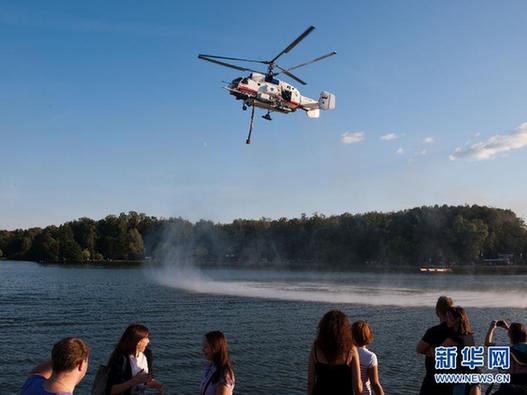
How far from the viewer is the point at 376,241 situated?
576 ft

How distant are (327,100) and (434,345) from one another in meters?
27.4

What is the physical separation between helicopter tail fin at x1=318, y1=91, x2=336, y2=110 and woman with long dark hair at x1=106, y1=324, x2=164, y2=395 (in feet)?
92.1

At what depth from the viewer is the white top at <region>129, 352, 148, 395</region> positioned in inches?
255

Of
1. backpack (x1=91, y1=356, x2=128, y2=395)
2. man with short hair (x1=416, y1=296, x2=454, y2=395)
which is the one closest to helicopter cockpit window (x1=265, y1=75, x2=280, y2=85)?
man with short hair (x1=416, y1=296, x2=454, y2=395)

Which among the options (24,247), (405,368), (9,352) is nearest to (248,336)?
(405,368)

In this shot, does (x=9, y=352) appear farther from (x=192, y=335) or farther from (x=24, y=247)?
(x=24, y=247)

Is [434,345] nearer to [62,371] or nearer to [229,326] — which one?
[62,371]

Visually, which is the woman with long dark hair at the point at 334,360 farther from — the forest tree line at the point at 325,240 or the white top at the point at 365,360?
the forest tree line at the point at 325,240

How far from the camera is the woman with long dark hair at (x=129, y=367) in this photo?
629 cm

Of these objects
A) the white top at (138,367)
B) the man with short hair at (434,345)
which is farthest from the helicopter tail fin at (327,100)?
the white top at (138,367)

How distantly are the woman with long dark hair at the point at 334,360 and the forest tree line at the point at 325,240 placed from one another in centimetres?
15041

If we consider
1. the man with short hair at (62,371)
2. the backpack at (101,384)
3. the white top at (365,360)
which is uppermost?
the man with short hair at (62,371)

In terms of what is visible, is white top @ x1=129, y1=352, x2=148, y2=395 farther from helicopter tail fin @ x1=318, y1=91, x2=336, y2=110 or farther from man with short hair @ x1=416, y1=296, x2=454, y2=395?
helicopter tail fin @ x1=318, y1=91, x2=336, y2=110

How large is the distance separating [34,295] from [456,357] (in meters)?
51.8
